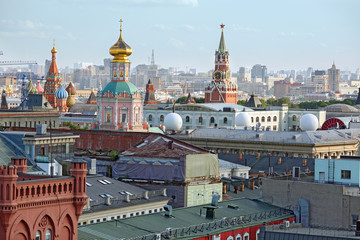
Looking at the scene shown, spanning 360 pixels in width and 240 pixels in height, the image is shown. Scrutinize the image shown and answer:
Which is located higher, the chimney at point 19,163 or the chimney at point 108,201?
the chimney at point 19,163

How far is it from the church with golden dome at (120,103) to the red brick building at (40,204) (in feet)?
232

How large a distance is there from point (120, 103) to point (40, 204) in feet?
A: 245

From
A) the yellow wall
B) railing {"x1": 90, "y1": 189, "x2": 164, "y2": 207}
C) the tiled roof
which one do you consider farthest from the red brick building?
the tiled roof

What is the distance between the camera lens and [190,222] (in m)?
49.1

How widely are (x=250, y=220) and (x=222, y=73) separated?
14813 centimetres

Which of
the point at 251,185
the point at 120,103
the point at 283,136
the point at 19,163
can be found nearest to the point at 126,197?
the point at 19,163

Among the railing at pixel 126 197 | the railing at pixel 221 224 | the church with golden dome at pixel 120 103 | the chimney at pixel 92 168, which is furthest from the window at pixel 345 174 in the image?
the church with golden dome at pixel 120 103

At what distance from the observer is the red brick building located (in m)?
36.1

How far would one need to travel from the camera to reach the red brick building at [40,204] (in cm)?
3612

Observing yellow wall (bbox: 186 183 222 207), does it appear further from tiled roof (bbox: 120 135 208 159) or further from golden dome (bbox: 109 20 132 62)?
golden dome (bbox: 109 20 132 62)

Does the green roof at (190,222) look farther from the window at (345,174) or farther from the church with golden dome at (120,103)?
the church with golden dome at (120,103)

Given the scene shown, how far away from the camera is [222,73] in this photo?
7840 inches

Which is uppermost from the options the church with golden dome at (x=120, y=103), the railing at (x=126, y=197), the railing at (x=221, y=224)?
the church with golden dome at (x=120, y=103)

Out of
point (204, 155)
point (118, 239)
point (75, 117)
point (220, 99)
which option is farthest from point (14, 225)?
point (220, 99)
